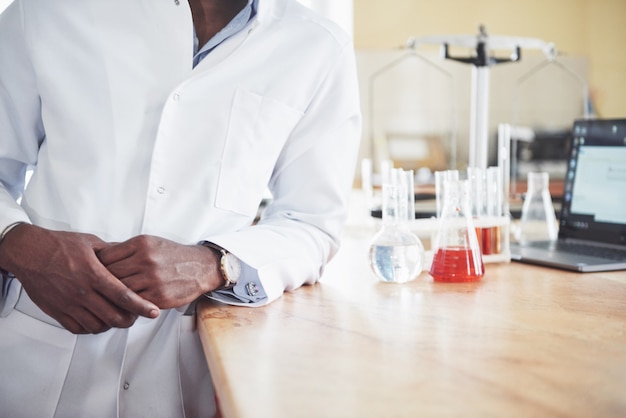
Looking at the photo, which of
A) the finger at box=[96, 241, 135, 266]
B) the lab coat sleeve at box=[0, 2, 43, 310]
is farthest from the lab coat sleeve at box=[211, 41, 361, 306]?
the lab coat sleeve at box=[0, 2, 43, 310]

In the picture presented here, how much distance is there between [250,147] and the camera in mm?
1202

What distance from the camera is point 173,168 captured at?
1.14 m

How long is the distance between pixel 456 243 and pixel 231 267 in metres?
0.44

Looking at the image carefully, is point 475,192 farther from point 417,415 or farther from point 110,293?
point 417,415

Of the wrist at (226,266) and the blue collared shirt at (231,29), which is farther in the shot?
the blue collared shirt at (231,29)

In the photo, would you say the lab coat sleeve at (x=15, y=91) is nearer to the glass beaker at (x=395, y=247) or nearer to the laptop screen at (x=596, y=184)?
the glass beaker at (x=395, y=247)

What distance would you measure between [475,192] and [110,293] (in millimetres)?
824

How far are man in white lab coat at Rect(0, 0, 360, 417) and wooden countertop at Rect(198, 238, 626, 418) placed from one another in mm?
110

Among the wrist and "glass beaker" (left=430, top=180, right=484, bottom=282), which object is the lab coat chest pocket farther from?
"glass beaker" (left=430, top=180, right=484, bottom=282)

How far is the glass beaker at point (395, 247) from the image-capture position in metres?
1.24

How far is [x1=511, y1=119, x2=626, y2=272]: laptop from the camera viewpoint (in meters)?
1.56

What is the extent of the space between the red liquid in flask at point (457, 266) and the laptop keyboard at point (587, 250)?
381 mm

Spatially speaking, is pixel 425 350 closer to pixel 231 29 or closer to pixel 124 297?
pixel 124 297

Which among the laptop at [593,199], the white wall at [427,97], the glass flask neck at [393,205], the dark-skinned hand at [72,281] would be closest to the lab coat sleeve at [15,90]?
the dark-skinned hand at [72,281]
